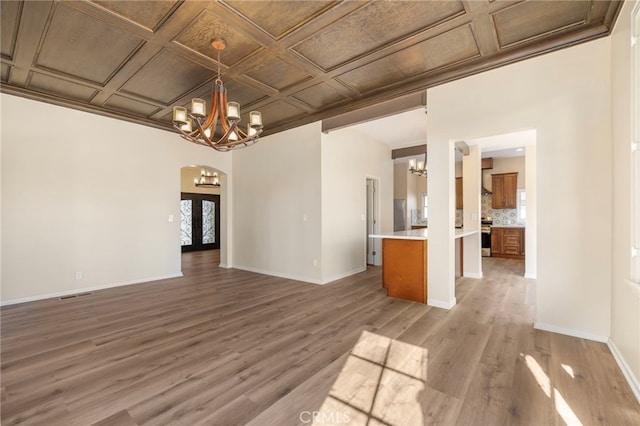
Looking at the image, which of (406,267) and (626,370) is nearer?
(626,370)

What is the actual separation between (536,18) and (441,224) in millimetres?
2317

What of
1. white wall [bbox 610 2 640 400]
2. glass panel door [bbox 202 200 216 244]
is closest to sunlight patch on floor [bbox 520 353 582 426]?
white wall [bbox 610 2 640 400]

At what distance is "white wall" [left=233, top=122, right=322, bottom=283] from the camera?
5.25 meters

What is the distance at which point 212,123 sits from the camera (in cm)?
334

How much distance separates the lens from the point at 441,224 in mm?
3732

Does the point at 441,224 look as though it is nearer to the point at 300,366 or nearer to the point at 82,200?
the point at 300,366

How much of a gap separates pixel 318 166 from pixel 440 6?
307 cm

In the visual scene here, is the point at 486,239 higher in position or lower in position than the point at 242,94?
lower

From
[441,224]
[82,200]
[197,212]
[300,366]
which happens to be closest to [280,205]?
[441,224]

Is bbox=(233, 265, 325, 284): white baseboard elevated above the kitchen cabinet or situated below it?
below

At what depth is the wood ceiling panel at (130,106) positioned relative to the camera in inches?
176

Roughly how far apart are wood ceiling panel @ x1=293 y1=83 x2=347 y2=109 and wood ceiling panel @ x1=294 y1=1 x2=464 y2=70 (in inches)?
30.1

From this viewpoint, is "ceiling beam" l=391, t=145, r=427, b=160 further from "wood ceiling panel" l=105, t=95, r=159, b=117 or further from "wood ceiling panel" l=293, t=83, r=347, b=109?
"wood ceiling panel" l=105, t=95, r=159, b=117

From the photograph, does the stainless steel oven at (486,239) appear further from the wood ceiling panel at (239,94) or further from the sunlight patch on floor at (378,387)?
the wood ceiling panel at (239,94)
